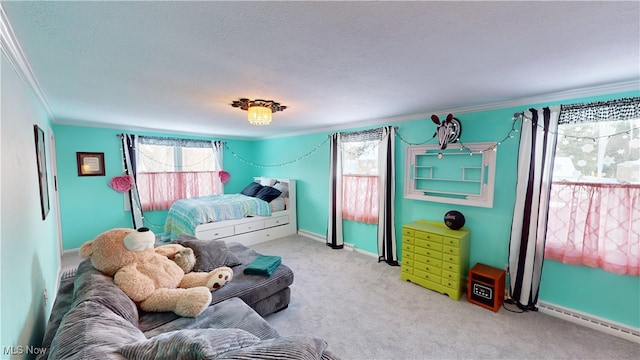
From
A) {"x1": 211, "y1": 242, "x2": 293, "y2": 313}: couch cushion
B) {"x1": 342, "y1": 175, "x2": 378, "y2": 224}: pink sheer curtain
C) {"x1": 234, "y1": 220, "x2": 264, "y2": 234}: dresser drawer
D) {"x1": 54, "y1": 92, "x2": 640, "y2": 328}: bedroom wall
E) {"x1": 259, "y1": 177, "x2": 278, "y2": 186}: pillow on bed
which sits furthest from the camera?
{"x1": 259, "y1": 177, "x2": 278, "y2": 186}: pillow on bed

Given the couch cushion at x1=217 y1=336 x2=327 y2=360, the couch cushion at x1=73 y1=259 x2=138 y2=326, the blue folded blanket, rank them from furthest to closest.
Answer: the blue folded blanket
the couch cushion at x1=73 y1=259 x2=138 y2=326
the couch cushion at x1=217 y1=336 x2=327 y2=360

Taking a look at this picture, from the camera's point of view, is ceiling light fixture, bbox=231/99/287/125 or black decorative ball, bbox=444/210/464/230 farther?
black decorative ball, bbox=444/210/464/230

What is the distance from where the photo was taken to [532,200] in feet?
8.12

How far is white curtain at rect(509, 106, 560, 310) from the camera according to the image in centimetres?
240

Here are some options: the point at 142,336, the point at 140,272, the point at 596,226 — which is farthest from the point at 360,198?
the point at 142,336

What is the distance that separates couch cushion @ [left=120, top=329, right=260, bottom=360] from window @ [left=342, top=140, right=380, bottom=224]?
3.06 metres

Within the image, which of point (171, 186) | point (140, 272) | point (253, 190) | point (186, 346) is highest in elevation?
point (171, 186)

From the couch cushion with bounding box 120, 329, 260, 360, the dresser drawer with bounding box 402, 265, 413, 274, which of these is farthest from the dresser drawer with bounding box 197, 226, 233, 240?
the couch cushion with bounding box 120, 329, 260, 360

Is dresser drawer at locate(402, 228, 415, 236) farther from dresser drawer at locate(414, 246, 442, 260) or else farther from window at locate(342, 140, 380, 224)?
window at locate(342, 140, 380, 224)

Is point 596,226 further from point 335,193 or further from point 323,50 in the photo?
point 335,193

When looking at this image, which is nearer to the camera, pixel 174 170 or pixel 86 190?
pixel 86 190

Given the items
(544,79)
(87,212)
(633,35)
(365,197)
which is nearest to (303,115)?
(365,197)

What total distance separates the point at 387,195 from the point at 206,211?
2913mm

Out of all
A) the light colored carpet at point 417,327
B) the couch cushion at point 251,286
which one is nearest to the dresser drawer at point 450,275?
the light colored carpet at point 417,327
